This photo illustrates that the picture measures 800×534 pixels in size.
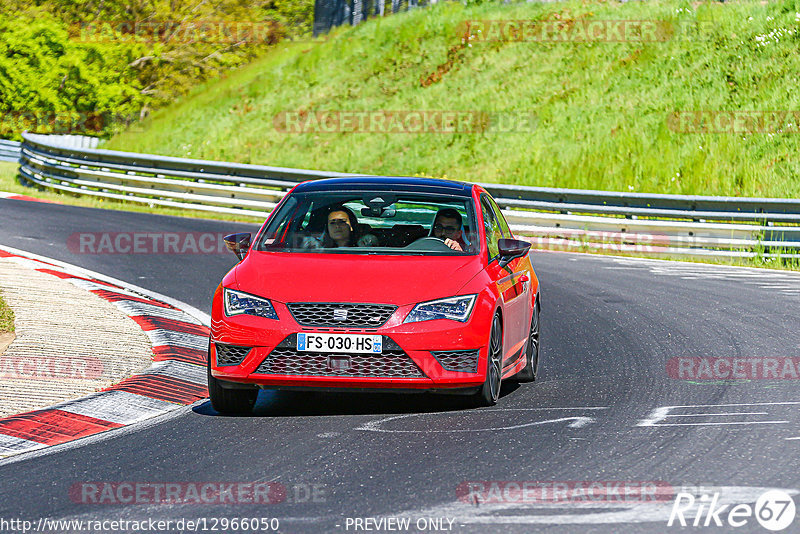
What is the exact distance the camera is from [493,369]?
26.5ft

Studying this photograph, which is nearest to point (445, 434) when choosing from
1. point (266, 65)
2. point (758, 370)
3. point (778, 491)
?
point (778, 491)

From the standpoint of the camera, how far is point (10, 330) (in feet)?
33.7

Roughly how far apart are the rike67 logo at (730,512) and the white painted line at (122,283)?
6.76m

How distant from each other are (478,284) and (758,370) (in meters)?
3.08

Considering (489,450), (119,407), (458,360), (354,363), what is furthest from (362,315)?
(119,407)

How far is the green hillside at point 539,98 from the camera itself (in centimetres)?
2870

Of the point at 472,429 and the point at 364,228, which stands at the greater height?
the point at 364,228

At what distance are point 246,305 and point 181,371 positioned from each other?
1842mm
